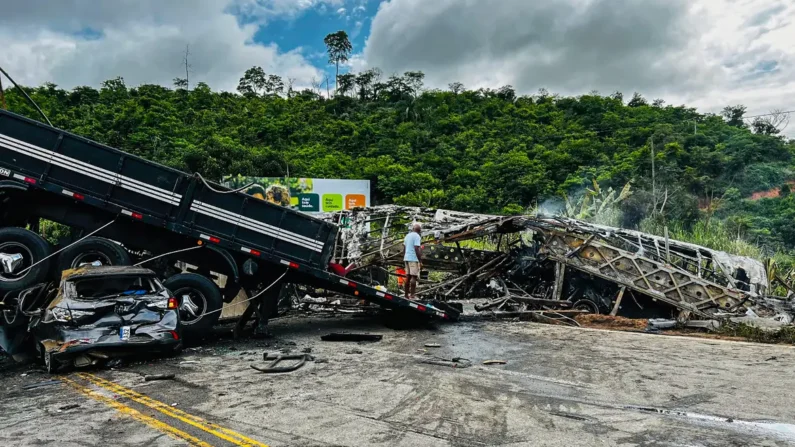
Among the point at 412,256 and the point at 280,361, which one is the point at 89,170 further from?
the point at 412,256

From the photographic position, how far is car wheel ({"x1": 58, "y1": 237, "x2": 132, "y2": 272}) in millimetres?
9047

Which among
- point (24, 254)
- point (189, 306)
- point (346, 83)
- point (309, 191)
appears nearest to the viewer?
point (24, 254)

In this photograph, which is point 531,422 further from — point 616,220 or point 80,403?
point 616,220

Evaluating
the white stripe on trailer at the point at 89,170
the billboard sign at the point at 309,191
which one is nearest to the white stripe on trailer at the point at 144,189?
the white stripe on trailer at the point at 89,170

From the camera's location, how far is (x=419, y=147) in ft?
156

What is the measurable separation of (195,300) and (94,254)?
1.85 metres

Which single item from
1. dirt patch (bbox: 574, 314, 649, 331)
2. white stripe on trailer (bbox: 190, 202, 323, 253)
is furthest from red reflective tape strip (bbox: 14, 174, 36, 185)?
dirt patch (bbox: 574, 314, 649, 331)

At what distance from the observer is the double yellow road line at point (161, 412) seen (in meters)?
4.55

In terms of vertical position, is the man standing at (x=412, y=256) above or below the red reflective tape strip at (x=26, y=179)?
below

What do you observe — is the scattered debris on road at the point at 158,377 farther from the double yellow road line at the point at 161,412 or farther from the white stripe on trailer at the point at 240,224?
the white stripe on trailer at the point at 240,224

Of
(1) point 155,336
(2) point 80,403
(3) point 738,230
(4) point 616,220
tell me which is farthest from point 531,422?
(3) point 738,230

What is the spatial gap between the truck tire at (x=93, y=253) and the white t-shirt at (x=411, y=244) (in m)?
5.74

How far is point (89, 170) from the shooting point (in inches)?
361

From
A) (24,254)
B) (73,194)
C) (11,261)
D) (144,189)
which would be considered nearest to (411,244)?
(144,189)
